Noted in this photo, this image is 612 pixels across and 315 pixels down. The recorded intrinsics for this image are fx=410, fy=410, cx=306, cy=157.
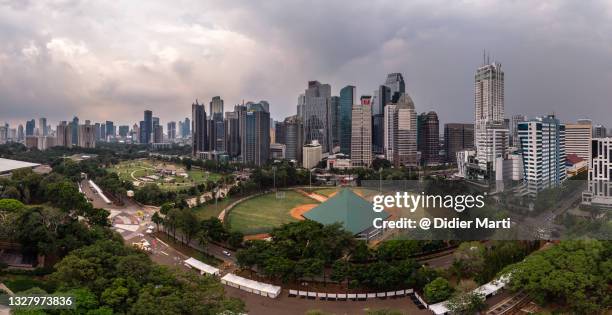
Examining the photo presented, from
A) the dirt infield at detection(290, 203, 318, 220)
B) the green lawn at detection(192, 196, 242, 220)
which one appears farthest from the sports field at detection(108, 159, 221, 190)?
the dirt infield at detection(290, 203, 318, 220)

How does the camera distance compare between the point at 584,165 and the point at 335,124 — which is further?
the point at 335,124

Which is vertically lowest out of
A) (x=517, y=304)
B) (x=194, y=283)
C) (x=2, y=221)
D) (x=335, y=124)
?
(x=517, y=304)

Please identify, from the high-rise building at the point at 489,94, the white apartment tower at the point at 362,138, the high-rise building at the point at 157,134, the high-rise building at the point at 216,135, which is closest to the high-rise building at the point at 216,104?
the high-rise building at the point at 216,135

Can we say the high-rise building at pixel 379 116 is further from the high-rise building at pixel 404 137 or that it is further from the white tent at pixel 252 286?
the white tent at pixel 252 286

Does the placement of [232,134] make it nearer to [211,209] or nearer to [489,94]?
[489,94]

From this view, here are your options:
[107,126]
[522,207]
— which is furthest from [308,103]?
[107,126]

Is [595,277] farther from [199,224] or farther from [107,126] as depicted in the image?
[107,126]
